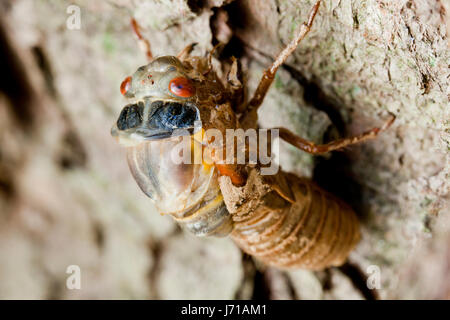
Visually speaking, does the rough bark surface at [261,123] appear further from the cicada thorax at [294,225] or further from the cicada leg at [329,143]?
the cicada thorax at [294,225]

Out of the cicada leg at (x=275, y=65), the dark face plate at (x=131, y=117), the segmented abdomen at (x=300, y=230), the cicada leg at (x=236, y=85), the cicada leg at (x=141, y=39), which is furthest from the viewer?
the cicada leg at (x=141, y=39)

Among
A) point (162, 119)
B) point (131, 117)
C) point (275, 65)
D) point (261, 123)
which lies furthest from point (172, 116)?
point (261, 123)

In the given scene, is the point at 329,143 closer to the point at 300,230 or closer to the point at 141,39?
the point at 300,230

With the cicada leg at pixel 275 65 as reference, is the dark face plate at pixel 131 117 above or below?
below

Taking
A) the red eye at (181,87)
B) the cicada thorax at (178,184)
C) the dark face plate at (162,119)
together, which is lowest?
the cicada thorax at (178,184)

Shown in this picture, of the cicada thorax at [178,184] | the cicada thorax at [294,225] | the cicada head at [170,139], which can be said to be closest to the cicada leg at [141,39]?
the cicada head at [170,139]

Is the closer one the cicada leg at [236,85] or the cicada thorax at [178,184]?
the cicada thorax at [178,184]

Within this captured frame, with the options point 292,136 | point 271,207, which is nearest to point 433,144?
point 292,136
